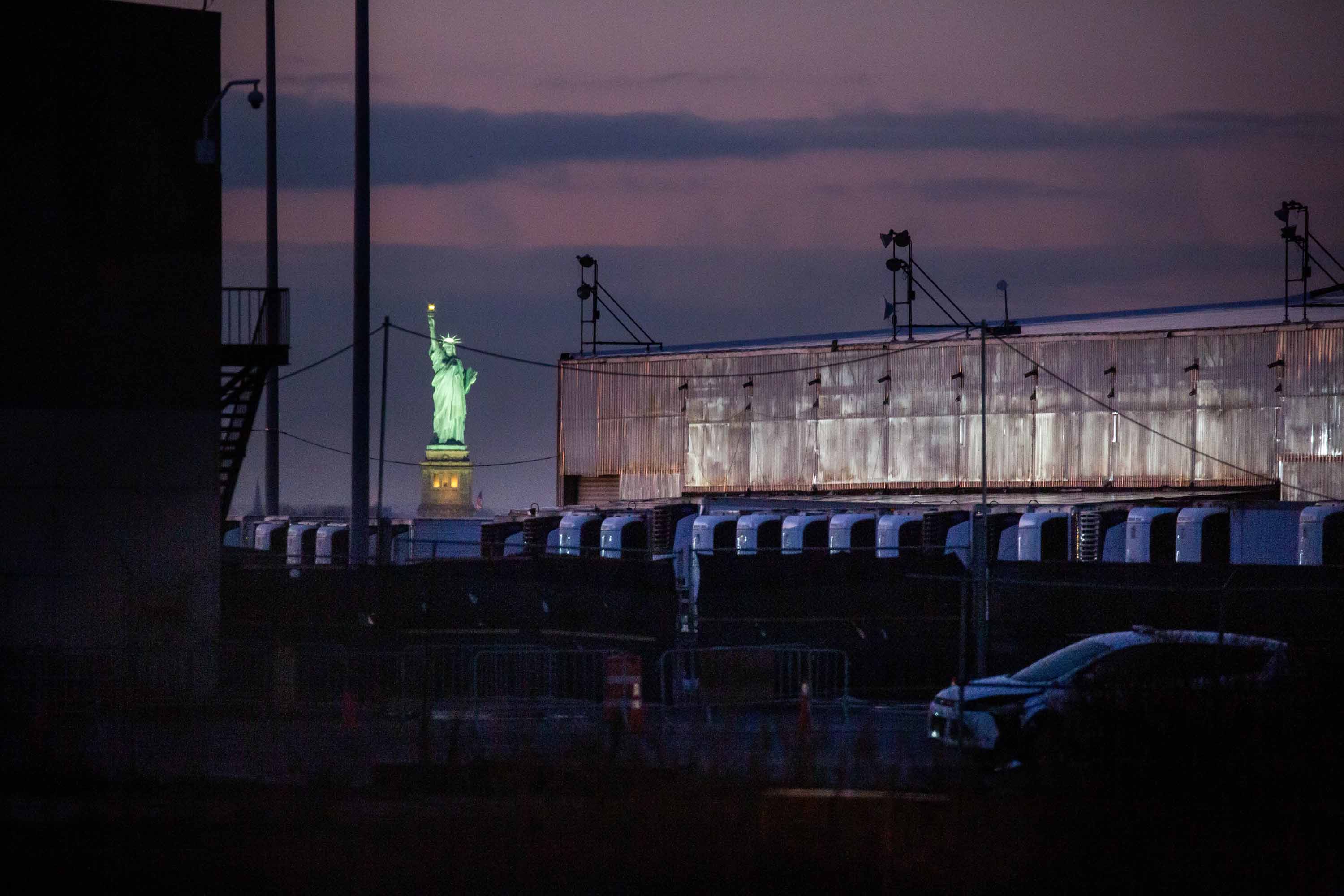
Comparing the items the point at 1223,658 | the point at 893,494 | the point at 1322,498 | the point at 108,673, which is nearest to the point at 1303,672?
the point at 1223,658

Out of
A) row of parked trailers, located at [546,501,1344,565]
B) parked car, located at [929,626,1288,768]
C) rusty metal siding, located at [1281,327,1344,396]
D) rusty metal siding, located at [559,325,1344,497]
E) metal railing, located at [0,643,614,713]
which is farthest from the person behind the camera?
rusty metal siding, located at [559,325,1344,497]

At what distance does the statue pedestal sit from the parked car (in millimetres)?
52465

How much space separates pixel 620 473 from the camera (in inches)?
2354

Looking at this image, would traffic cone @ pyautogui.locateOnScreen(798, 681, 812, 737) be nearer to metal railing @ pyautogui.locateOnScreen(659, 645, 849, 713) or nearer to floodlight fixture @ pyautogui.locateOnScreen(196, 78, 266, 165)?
metal railing @ pyautogui.locateOnScreen(659, 645, 849, 713)

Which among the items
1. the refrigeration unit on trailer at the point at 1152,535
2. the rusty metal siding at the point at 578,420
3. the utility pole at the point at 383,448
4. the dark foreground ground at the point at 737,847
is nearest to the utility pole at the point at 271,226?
the utility pole at the point at 383,448

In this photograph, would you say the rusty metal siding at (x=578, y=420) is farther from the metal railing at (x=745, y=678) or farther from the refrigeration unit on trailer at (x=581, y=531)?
the metal railing at (x=745, y=678)

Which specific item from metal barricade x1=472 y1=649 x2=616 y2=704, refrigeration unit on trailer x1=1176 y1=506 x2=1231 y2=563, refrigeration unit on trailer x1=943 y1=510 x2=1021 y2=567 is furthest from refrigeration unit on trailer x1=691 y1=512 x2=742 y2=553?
metal barricade x1=472 y1=649 x2=616 y2=704

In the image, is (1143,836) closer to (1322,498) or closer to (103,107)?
(103,107)

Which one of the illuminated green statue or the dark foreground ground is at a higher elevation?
the illuminated green statue

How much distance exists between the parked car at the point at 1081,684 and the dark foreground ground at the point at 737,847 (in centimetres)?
146

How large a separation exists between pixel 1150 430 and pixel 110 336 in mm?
33722

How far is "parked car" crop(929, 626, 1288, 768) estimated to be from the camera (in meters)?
12.2

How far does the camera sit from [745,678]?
21281 millimetres

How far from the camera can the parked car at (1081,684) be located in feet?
40.1
